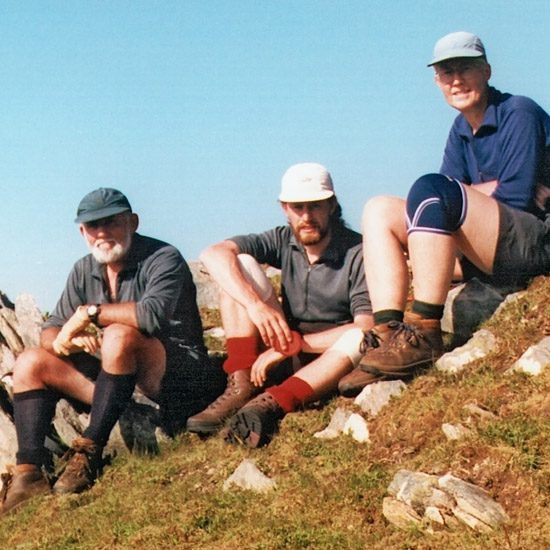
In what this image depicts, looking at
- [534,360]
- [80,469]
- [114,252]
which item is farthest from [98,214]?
[534,360]

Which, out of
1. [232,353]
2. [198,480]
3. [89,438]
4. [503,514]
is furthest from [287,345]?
[503,514]

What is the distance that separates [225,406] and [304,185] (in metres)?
2.26

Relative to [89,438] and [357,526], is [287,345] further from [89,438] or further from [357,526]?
[357,526]

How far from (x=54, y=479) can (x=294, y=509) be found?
3.53m

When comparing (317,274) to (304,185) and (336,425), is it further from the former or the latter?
(336,425)

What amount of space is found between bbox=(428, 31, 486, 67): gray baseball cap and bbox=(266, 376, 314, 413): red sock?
3.18 metres

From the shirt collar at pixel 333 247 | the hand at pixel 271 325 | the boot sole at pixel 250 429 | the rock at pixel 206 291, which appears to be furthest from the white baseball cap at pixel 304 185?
the rock at pixel 206 291

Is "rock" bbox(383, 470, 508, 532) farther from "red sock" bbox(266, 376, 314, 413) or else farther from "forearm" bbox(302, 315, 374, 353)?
"forearm" bbox(302, 315, 374, 353)

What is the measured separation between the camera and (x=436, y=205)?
25.7 ft

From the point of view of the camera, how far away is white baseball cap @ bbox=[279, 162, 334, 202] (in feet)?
29.2

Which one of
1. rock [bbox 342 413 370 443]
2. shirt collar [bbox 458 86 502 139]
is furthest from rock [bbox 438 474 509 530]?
shirt collar [bbox 458 86 502 139]

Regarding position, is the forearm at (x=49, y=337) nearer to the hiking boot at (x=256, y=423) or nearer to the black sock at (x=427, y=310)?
the hiking boot at (x=256, y=423)

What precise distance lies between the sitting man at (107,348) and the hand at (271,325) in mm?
959

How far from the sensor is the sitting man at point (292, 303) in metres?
8.52
